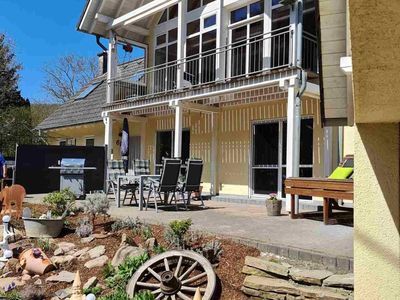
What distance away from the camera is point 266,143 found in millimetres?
11648

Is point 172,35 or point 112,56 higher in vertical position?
point 172,35

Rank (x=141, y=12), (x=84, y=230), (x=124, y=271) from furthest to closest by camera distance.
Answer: (x=141, y=12)
(x=84, y=230)
(x=124, y=271)

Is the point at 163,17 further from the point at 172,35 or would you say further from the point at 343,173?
the point at 343,173

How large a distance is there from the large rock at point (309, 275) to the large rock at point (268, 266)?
84 mm

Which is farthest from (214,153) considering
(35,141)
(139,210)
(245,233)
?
(35,141)

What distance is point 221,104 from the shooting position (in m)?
12.7

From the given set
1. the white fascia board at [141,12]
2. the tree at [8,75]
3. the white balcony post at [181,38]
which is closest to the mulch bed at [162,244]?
the white balcony post at [181,38]

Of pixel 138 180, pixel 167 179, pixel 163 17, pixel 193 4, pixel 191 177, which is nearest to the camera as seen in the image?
pixel 167 179

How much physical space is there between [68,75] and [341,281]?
35822 mm

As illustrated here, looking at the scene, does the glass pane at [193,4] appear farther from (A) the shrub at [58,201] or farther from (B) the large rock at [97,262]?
(B) the large rock at [97,262]

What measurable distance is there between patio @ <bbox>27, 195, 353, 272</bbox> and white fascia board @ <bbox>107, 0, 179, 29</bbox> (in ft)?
22.2

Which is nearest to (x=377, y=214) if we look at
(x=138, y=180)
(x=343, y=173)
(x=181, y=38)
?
(x=343, y=173)

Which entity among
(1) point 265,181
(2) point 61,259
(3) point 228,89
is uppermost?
(3) point 228,89

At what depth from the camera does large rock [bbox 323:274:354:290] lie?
12.5 ft
